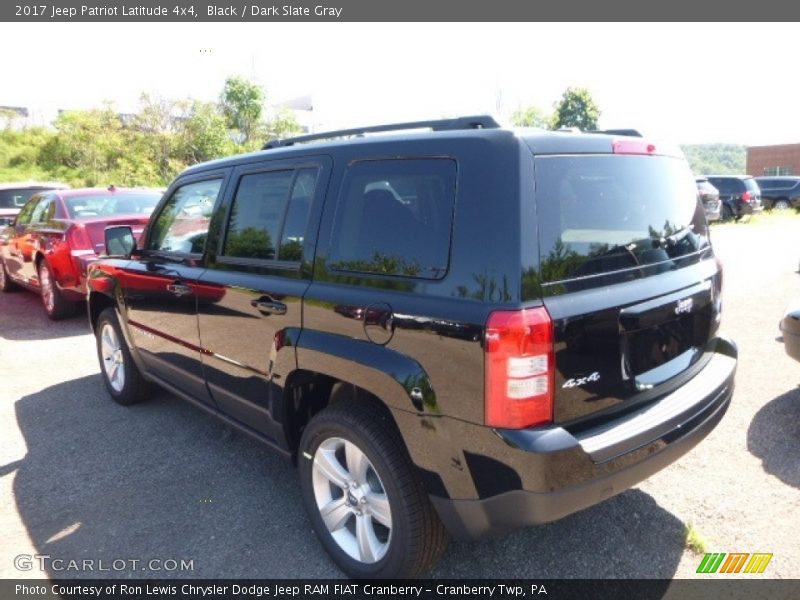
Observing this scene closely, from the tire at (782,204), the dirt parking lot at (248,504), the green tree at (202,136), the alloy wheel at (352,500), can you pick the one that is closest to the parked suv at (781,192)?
the tire at (782,204)

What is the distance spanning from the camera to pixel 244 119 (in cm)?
2628

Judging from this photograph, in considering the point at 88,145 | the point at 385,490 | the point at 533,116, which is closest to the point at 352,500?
the point at 385,490

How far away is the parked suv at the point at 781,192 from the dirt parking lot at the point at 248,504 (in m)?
24.1

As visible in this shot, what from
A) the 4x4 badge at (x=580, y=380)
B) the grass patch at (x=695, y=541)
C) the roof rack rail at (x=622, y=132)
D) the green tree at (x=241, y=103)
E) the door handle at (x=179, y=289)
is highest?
the green tree at (x=241, y=103)

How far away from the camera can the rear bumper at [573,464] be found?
1908 mm

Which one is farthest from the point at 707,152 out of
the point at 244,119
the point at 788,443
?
the point at 788,443

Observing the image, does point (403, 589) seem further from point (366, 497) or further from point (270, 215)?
point (270, 215)

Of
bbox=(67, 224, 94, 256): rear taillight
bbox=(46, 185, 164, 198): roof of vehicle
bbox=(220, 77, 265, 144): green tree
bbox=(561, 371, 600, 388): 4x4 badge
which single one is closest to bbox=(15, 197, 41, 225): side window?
bbox=(46, 185, 164, 198): roof of vehicle

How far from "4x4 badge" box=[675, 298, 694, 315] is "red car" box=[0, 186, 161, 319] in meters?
6.14

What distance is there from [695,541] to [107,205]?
7.46 m

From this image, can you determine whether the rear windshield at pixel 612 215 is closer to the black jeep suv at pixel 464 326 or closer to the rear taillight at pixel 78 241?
the black jeep suv at pixel 464 326

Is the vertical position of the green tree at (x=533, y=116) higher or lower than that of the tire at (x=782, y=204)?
higher

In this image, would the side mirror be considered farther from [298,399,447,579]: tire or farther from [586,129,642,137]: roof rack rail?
[586,129,642,137]: roof rack rail

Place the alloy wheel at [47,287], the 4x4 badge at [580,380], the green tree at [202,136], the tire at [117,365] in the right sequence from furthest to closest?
the green tree at [202,136]
the alloy wheel at [47,287]
the tire at [117,365]
the 4x4 badge at [580,380]
